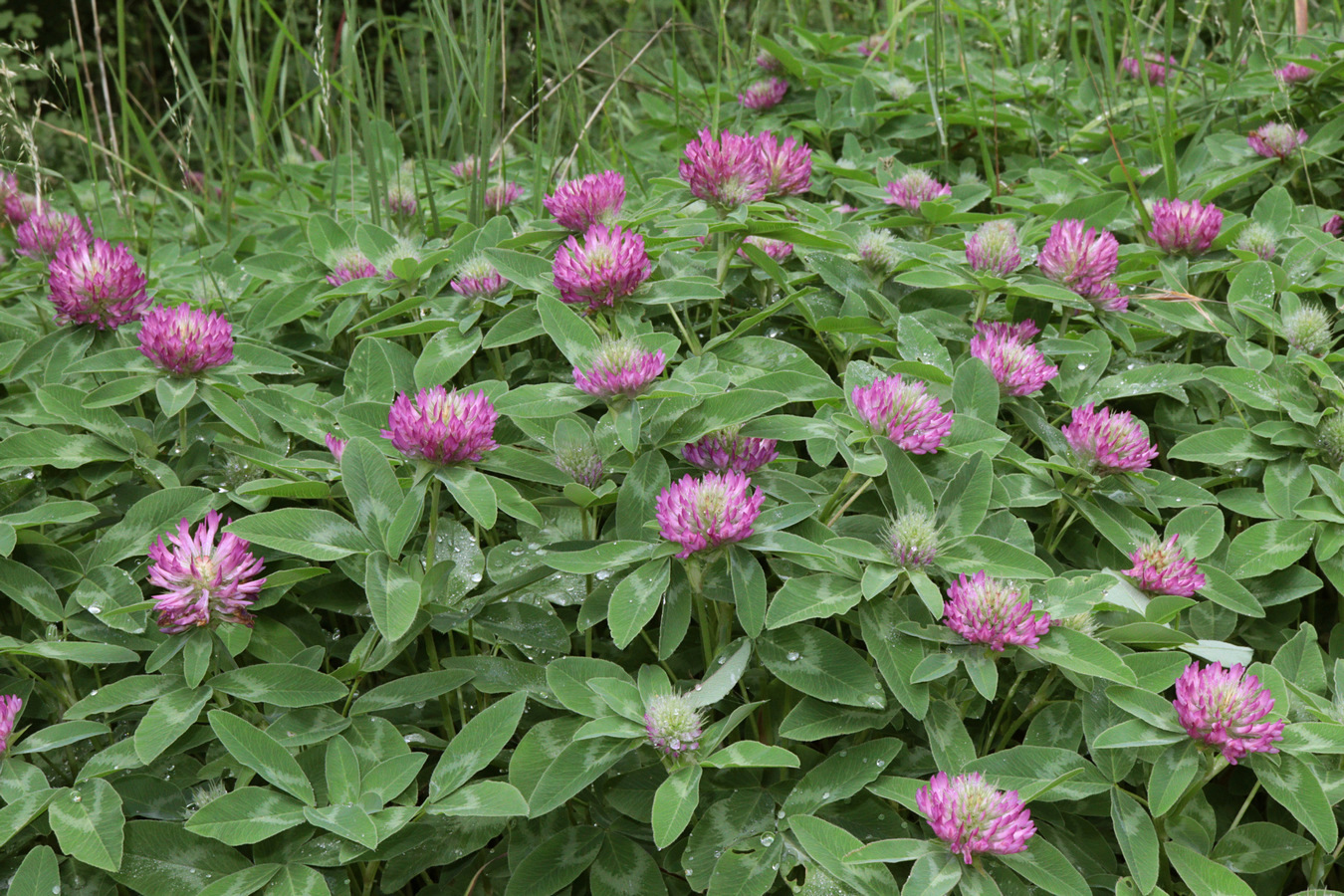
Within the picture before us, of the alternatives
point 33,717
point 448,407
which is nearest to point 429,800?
point 448,407

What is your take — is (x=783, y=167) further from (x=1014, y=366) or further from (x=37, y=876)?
(x=37, y=876)

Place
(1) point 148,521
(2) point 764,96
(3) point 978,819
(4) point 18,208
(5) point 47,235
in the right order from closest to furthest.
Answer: (3) point 978,819 → (1) point 148,521 → (5) point 47,235 → (4) point 18,208 → (2) point 764,96

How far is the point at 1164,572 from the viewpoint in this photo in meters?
1.47

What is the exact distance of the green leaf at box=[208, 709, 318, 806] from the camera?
1.28 m

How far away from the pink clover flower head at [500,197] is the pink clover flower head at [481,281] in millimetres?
715

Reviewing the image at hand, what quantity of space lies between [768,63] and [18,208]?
6.79 feet

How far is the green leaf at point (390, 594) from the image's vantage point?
127cm

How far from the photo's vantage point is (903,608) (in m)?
1.46

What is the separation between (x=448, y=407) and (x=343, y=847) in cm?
53

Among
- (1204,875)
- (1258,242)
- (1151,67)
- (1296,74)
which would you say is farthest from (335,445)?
(1151,67)

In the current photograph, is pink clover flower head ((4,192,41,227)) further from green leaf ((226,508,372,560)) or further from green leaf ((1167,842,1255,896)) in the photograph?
green leaf ((1167,842,1255,896))

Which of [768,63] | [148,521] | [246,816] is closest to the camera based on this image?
[246,816]

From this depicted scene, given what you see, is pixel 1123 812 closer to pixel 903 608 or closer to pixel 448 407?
pixel 903 608

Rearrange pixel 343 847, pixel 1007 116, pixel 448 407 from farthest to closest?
pixel 1007 116 < pixel 448 407 < pixel 343 847
